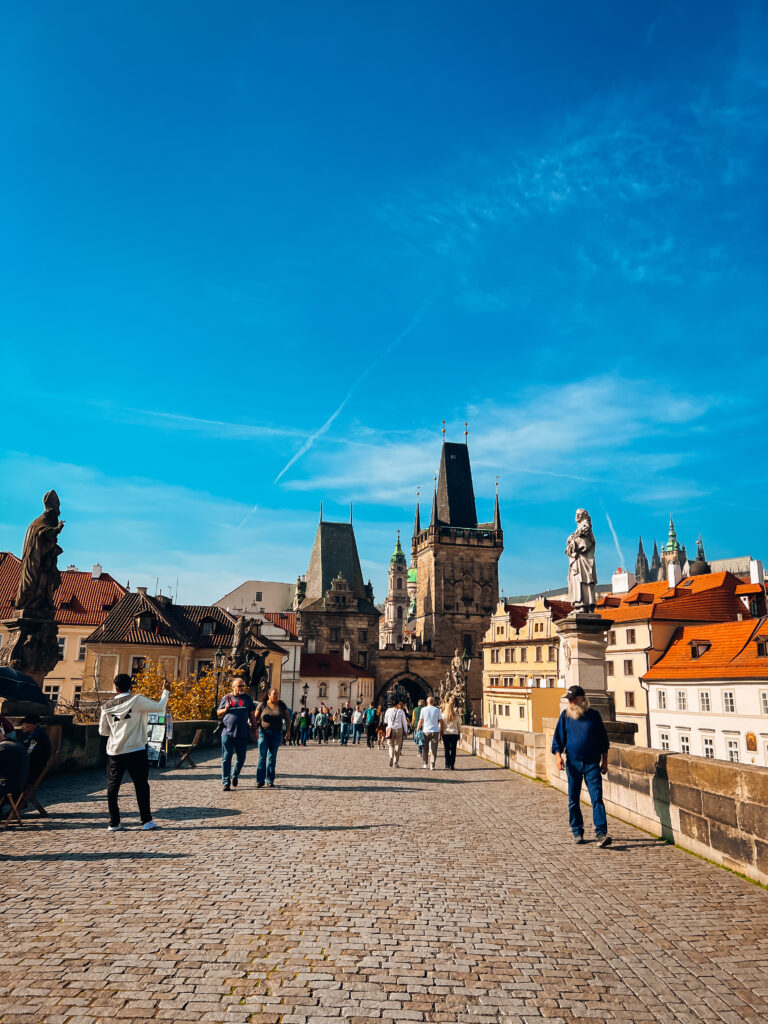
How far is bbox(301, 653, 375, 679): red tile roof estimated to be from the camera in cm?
6891

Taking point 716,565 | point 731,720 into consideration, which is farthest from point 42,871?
point 716,565

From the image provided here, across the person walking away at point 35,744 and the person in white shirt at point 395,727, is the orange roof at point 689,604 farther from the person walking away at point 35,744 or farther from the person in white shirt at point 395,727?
the person walking away at point 35,744

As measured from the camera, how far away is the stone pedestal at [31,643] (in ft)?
37.3

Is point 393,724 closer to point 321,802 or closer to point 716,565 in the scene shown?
point 321,802

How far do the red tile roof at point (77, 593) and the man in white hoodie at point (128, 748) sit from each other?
143 feet

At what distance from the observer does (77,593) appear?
5219cm

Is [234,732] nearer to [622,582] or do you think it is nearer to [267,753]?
[267,753]

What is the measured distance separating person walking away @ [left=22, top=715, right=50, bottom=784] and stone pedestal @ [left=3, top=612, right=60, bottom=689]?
280cm

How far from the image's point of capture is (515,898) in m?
5.33

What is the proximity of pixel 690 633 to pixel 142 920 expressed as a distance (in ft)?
143

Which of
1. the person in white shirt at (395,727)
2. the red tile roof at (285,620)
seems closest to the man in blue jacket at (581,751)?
the person in white shirt at (395,727)

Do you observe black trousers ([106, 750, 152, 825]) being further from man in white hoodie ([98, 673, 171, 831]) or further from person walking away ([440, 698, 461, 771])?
person walking away ([440, 698, 461, 771])

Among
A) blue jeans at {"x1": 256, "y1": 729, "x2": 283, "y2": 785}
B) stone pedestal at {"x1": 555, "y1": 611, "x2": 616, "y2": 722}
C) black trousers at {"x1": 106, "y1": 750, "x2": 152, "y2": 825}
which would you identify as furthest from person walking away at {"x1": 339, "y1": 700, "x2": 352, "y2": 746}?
black trousers at {"x1": 106, "y1": 750, "x2": 152, "y2": 825}

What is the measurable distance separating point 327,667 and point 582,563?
59907mm
